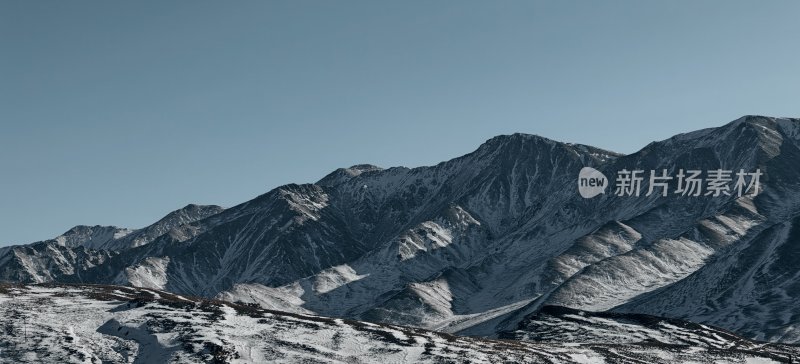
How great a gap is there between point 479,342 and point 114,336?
2075 inches

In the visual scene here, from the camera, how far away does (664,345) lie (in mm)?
161625

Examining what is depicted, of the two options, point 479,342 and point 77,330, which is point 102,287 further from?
point 479,342

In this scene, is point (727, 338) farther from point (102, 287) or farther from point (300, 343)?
point (102, 287)

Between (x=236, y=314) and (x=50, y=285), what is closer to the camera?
(x=236, y=314)

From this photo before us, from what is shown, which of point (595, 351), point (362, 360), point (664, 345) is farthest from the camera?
point (664, 345)

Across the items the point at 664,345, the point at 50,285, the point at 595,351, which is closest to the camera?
the point at 595,351

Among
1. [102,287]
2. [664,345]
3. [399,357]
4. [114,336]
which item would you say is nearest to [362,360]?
[399,357]

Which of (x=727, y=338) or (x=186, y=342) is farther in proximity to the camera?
(x=727, y=338)

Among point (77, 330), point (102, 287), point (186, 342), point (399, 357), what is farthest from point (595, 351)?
point (102, 287)

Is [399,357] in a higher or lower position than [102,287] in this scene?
lower

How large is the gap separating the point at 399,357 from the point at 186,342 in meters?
27.2

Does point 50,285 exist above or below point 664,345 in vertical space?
above

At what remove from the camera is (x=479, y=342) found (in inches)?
5812

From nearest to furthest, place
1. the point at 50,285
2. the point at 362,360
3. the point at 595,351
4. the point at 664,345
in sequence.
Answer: the point at 362,360
the point at 595,351
the point at 664,345
the point at 50,285
